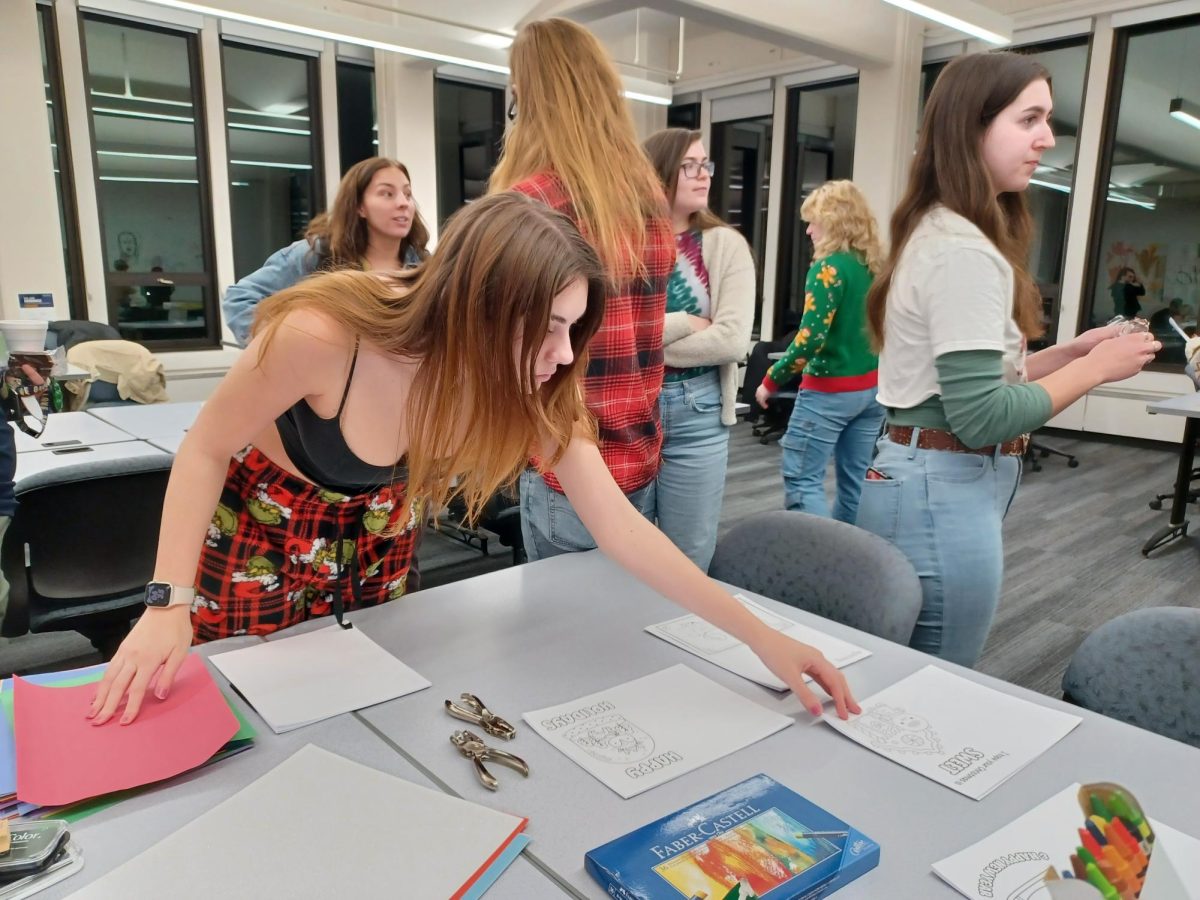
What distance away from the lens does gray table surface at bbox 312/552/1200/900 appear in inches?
32.1

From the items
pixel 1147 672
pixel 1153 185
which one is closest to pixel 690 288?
pixel 1147 672

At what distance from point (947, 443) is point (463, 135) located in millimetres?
6710

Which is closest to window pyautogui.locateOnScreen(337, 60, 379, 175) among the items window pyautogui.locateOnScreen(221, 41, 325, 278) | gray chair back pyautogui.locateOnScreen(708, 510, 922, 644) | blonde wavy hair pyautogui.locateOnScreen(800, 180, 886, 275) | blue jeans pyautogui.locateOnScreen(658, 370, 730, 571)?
window pyautogui.locateOnScreen(221, 41, 325, 278)

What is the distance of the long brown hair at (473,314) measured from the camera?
993 mm

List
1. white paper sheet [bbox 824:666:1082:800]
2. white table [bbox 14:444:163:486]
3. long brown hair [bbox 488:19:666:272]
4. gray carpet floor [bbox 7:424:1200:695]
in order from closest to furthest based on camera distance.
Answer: white paper sheet [bbox 824:666:1082:800], long brown hair [bbox 488:19:666:272], white table [bbox 14:444:163:486], gray carpet floor [bbox 7:424:1200:695]

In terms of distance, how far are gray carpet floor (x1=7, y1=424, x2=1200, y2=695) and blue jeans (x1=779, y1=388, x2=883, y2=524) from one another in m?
0.75

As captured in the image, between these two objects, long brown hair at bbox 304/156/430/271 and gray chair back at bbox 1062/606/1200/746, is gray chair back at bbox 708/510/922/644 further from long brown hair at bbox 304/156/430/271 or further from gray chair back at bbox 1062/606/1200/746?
long brown hair at bbox 304/156/430/271

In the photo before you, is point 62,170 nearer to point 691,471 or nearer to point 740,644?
point 691,471

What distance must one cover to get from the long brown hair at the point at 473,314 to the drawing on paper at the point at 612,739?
376 millimetres

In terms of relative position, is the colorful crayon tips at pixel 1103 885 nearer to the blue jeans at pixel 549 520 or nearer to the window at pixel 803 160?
the blue jeans at pixel 549 520

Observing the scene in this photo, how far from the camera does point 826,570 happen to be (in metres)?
1.48

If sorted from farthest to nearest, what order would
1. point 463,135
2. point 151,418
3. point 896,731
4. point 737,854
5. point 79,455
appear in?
1. point 463,135
2. point 151,418
3. point 79,455
4. point 896,731
5. point 737,854

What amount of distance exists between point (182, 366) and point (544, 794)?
5.93 meters

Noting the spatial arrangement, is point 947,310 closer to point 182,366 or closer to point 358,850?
point 358,850
